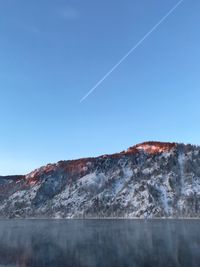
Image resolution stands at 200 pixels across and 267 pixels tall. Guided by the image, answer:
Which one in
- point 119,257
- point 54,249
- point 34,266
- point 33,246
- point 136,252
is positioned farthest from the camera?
point 33,246

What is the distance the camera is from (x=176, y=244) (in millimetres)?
104438

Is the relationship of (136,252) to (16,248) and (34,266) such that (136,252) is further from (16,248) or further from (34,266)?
(16,248)

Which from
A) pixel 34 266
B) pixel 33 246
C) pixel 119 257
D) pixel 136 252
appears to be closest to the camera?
pixel 34 266

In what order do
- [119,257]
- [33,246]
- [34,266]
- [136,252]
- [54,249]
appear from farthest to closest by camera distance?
[33,246], [54,249], [136,252], [119,257], [34,266]

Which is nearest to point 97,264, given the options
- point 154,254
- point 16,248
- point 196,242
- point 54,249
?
point 154,254

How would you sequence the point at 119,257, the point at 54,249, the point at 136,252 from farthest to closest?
the point at 54,249 < the point at 136,252 < the point at 119,257

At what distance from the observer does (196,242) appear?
357 feet

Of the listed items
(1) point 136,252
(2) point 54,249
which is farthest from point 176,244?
(2) point 54,249

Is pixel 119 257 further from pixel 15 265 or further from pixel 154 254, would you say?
pixel 15 265

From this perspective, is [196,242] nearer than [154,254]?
No

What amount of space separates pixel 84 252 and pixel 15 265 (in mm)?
23152

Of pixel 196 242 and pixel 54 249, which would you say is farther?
pixel 196 242

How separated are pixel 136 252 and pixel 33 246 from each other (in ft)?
111

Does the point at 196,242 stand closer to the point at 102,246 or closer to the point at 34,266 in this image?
the point at 102,246
